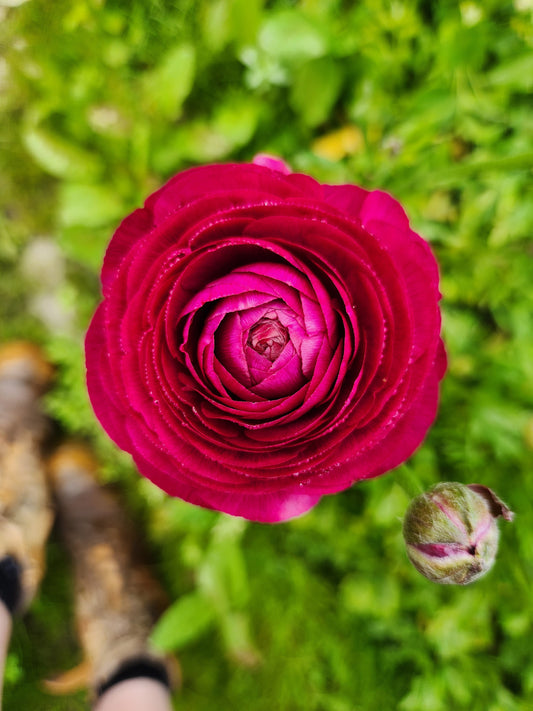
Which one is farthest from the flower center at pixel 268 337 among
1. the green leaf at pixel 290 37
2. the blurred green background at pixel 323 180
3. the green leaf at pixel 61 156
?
the green leaf at pixel 61 156

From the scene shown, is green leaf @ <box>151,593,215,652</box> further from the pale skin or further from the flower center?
the flower center

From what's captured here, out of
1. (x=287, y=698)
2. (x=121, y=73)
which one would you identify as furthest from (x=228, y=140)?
(x=287, y=698)

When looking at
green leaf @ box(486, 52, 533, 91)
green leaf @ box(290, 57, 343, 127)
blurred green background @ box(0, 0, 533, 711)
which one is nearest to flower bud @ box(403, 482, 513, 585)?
blurred green background @ box(0, 0, 533, 711)

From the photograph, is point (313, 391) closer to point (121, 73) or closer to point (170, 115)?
point (170, 115)

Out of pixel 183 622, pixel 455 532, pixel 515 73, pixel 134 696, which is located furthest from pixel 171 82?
pixel 134 696

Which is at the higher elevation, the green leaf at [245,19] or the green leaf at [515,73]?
Answer: the green leaf at [515,73]

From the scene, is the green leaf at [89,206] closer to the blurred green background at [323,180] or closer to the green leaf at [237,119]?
the blurred green background at [323,180]
